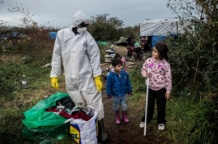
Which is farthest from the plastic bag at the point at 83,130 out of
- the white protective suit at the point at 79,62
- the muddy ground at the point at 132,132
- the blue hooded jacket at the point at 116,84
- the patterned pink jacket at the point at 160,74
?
the patterned pink jacket at the point at 160,74

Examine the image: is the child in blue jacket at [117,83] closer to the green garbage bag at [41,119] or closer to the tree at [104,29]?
the green garbage bag at [41,119]

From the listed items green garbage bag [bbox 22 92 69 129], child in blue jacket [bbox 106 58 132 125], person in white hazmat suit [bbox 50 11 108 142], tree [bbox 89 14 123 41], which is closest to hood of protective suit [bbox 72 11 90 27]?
person in white hazmat suit [bbox 50 11 108 142]

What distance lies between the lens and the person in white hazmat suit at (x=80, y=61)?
394cm

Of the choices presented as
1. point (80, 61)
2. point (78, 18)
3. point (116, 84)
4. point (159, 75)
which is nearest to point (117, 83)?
point (116, 84)

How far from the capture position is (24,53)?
1184 centimetres

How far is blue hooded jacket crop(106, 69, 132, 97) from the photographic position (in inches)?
182

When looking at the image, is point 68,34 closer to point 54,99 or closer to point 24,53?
point 54,99

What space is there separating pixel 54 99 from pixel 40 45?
787 cm

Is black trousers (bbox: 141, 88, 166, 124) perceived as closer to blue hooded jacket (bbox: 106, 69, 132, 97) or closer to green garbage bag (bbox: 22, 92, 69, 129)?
blue hooded jacket (bbox: 106, 69, 132, 97)

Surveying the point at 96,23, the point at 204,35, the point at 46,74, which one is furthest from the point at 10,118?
the point at 96,23

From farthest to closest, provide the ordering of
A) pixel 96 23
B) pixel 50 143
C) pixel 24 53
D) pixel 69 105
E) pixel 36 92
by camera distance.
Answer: pixel 96 23, pixel 24 53, pixel 36 92, pixel 69 105, pixel 50 143

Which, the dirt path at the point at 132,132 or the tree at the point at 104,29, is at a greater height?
the tree at the point at 104,29

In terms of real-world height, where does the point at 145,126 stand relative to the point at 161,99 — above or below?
below

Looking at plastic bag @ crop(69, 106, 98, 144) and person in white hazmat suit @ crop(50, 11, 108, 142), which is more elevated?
person in white hazmat suit @ crop(50, 11, 108, 142)
